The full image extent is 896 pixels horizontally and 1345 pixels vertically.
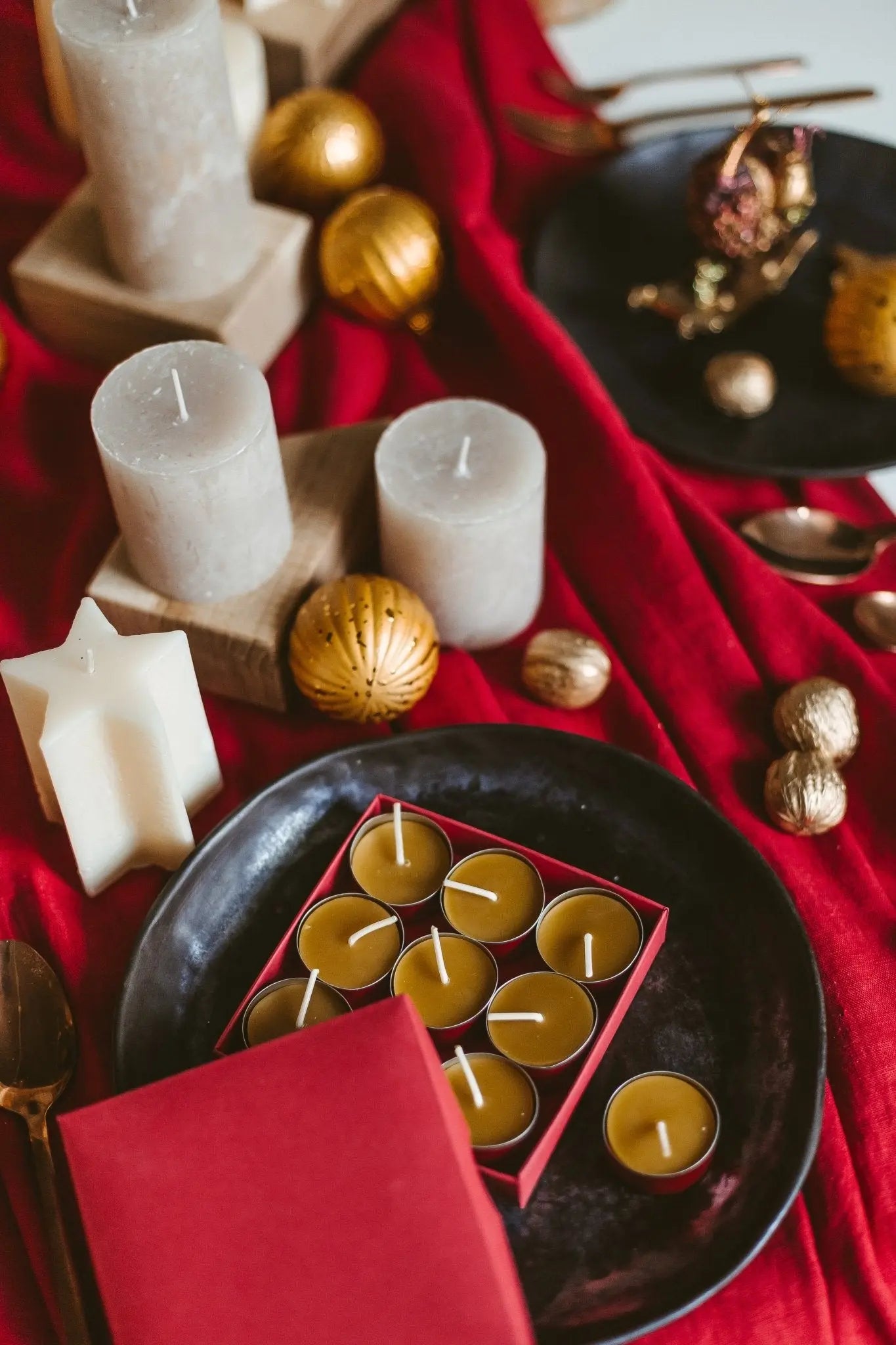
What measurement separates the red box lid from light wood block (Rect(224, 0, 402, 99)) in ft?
2.00

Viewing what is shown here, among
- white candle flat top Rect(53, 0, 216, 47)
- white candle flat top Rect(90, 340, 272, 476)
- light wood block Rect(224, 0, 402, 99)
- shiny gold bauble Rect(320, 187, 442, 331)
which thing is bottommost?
shiny gold bauble Rect(320, 187, 442, 331)

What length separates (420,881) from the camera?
518mm

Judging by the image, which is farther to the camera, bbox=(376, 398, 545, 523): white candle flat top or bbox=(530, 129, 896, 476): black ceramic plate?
bbox=(530, 129, 896, 476): black ceramic plate

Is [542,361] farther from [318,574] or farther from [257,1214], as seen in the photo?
[257,1214]

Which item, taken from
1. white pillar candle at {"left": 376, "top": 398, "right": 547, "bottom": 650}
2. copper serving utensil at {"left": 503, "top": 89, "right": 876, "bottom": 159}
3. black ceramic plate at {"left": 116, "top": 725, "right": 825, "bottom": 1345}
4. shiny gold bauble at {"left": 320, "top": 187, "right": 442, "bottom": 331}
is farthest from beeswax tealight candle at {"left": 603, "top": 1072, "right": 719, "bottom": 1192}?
copper serving utensil at {"left": 503, "top": 89, "right": 876, "bottom": 159}

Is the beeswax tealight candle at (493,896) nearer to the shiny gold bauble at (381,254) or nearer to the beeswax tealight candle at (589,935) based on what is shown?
the beeswax tealight candle at (589,935)

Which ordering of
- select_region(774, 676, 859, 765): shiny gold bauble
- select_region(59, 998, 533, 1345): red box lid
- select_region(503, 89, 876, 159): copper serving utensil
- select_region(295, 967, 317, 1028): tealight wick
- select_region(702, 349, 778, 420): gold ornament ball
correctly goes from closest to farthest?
select_region(59, 998, 533, 1345): red box lid, select_region(295, 967, 317, 1028): tealight wick, select_region(774, 676, 859, 765): shiny gold bauble, select_region(702, 349, 778, 420): gold ornament ball, select_region(503, 89, 876, 159): copper serving utensil

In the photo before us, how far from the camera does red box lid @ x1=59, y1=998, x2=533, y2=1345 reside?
365mm

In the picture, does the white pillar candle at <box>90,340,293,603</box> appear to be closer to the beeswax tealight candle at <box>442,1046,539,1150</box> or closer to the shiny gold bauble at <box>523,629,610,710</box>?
the shiny gold bauble at <box>523,629,610,710</box>

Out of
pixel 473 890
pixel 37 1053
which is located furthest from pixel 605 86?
pixel 37 1053

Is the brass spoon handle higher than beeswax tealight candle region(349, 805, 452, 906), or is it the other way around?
beeswax tealight candle region(349, 805, 452, 906)

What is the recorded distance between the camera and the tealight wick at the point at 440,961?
1.59 feet

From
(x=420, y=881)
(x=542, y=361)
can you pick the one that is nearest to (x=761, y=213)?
(x=542, y=361)

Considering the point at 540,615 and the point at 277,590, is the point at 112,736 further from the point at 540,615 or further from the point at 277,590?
the point at 540,615
